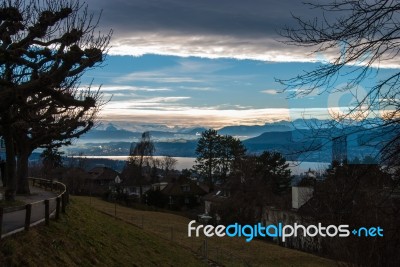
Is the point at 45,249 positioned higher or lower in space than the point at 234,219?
higher

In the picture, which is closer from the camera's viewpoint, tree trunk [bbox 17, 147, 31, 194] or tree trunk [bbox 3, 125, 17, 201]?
tree trunk [bbox 3, 125, 17, 201]

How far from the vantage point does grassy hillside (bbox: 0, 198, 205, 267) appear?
12.7m

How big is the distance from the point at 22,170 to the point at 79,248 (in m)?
13.7

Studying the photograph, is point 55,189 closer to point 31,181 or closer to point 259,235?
point 31,181

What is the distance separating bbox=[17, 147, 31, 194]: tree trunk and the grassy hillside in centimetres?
680

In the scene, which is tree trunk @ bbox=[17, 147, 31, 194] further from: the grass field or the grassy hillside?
the grass field

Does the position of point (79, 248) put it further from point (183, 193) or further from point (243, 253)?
point (183, 193)

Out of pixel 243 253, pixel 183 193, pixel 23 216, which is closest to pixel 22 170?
pixel 23 216

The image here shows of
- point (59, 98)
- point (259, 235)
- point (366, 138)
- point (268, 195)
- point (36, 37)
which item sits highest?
point (36, 37)

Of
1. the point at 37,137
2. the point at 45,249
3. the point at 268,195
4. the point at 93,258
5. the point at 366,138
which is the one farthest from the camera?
the point at 268,195

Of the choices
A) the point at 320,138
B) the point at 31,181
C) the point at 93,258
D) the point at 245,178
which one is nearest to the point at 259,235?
the point at 245,178

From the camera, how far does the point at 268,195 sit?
6131 cm

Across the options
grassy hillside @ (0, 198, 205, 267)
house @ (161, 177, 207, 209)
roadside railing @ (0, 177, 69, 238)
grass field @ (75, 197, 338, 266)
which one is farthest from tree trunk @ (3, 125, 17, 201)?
house @ (161, 177, 207, 209)

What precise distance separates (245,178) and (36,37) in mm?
47208
